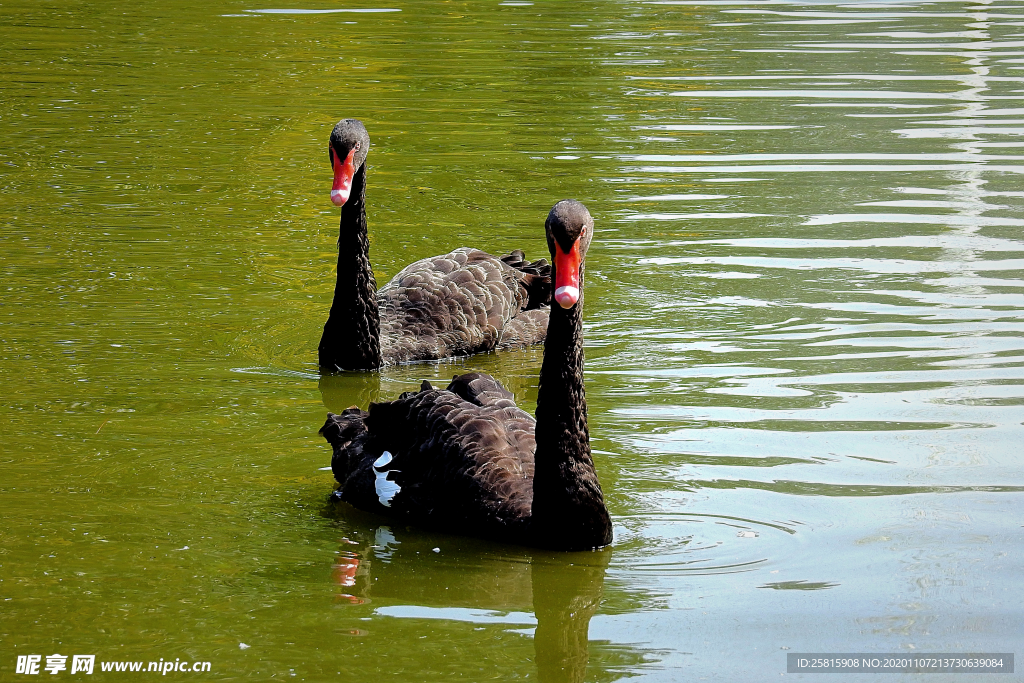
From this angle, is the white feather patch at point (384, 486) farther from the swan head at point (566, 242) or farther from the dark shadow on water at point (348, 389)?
the dark shadow on water at point (348, 389)

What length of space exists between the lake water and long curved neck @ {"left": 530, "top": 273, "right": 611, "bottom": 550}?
120mm

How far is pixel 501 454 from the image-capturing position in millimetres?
5852

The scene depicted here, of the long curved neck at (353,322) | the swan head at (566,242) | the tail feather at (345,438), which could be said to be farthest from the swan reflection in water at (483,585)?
the long curved neck at (353,322)

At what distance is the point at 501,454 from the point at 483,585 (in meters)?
0.60

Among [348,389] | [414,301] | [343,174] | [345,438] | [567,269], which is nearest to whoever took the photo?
[567,269]

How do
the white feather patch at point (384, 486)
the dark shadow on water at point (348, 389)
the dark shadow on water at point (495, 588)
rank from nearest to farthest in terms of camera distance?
the dark shadow on water at point (495, 588), the white feather patch at point (384, 486), the dark shadow on water at point (348, 389)

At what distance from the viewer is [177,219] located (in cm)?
1105

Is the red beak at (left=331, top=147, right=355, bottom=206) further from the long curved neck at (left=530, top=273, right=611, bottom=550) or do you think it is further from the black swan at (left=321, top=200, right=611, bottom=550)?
the long curved neck at (left=530, top=273, right=611, bottom=550)

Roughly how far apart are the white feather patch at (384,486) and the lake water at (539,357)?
13 cm

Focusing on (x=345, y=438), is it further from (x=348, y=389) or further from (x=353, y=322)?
(x=353, y=322)

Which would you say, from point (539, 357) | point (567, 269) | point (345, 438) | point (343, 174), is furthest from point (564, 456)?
point (539, 357)

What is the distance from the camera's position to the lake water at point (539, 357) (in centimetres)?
526

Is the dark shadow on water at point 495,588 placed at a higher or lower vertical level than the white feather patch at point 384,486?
lower

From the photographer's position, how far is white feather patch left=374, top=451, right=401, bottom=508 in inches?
231
